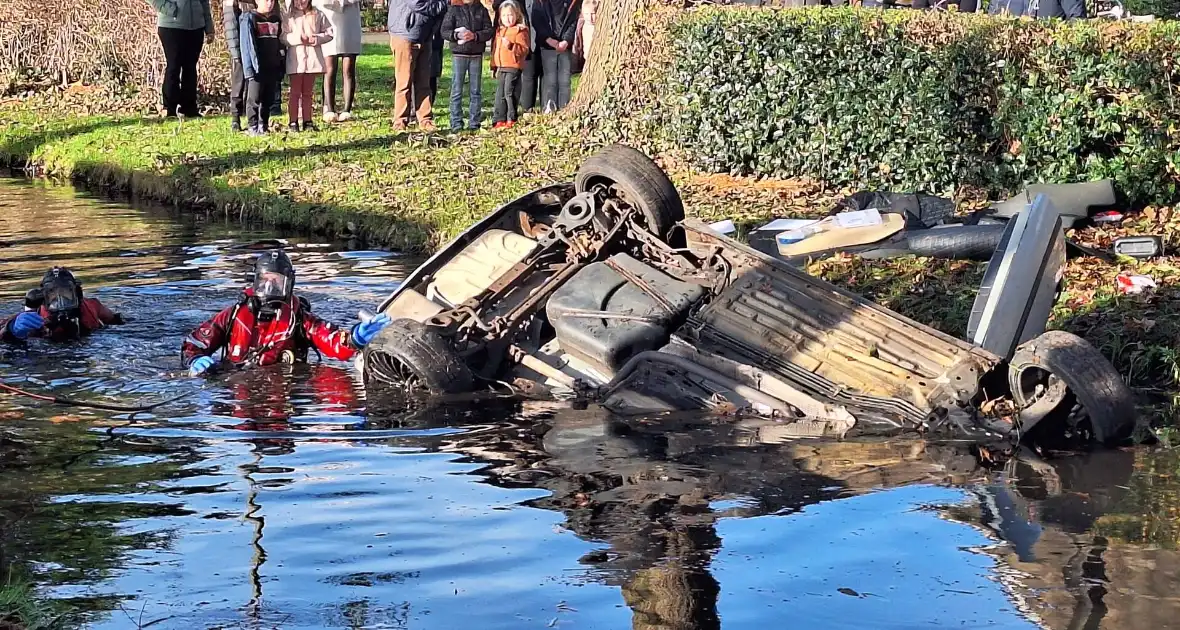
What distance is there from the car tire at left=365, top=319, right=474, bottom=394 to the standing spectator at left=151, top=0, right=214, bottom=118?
13.3m

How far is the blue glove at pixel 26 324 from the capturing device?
11.3 meters

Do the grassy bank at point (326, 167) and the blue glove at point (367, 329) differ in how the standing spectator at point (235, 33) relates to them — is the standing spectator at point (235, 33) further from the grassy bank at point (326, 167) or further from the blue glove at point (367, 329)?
the blue glove at point (367, 329)

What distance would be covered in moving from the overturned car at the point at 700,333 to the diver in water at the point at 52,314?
8.57ft

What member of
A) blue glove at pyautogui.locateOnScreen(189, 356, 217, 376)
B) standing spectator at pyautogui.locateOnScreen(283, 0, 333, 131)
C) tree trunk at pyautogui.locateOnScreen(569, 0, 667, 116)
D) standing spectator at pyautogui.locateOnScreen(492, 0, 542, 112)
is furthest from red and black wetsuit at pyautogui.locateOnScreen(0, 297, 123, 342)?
standing spectator at pyautogui.locateOnScreen(492, 0, 542, 112)

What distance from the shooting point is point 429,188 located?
1695 centimetres

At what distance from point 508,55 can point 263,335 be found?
9.78 metres

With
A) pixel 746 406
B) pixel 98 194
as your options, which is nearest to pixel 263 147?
pixel 98 194

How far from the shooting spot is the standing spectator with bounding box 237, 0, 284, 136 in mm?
19266

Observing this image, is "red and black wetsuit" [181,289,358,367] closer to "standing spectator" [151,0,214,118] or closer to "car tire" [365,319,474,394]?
"car tire" [365,319,474,394]

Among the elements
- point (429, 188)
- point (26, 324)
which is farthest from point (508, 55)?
point (26, 324)

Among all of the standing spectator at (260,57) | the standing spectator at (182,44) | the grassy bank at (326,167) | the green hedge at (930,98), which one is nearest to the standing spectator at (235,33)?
the standing spectator at (260,57)

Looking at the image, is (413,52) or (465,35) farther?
(413,52)

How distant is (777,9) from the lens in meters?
16.0

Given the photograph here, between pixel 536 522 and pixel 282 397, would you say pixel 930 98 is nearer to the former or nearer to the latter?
pixel 282 397
